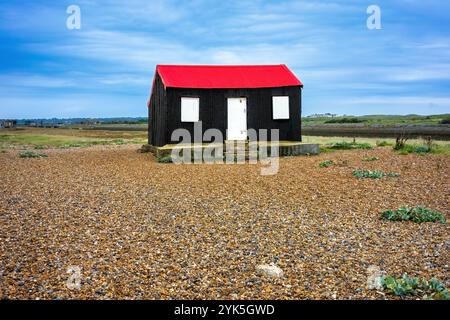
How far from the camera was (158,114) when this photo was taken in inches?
979

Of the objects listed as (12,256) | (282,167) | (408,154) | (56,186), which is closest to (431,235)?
(12,256)

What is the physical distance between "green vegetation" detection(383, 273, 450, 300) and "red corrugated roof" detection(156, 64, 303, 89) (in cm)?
1871

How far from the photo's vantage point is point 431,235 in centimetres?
802

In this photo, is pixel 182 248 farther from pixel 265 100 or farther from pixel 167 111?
pixel 265 100

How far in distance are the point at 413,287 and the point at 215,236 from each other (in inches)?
147

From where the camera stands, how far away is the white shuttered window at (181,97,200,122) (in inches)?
912

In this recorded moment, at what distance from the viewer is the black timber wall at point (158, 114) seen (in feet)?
75.7

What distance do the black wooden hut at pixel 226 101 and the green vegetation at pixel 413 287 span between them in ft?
60.6

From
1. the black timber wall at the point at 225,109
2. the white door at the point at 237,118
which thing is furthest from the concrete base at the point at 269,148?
the black timber wall at the point at 225,109

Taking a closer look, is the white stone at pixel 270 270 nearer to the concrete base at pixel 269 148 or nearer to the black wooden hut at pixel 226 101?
the concrete base at pixel 269 148

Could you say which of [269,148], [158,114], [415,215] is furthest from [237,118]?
[415,215]
